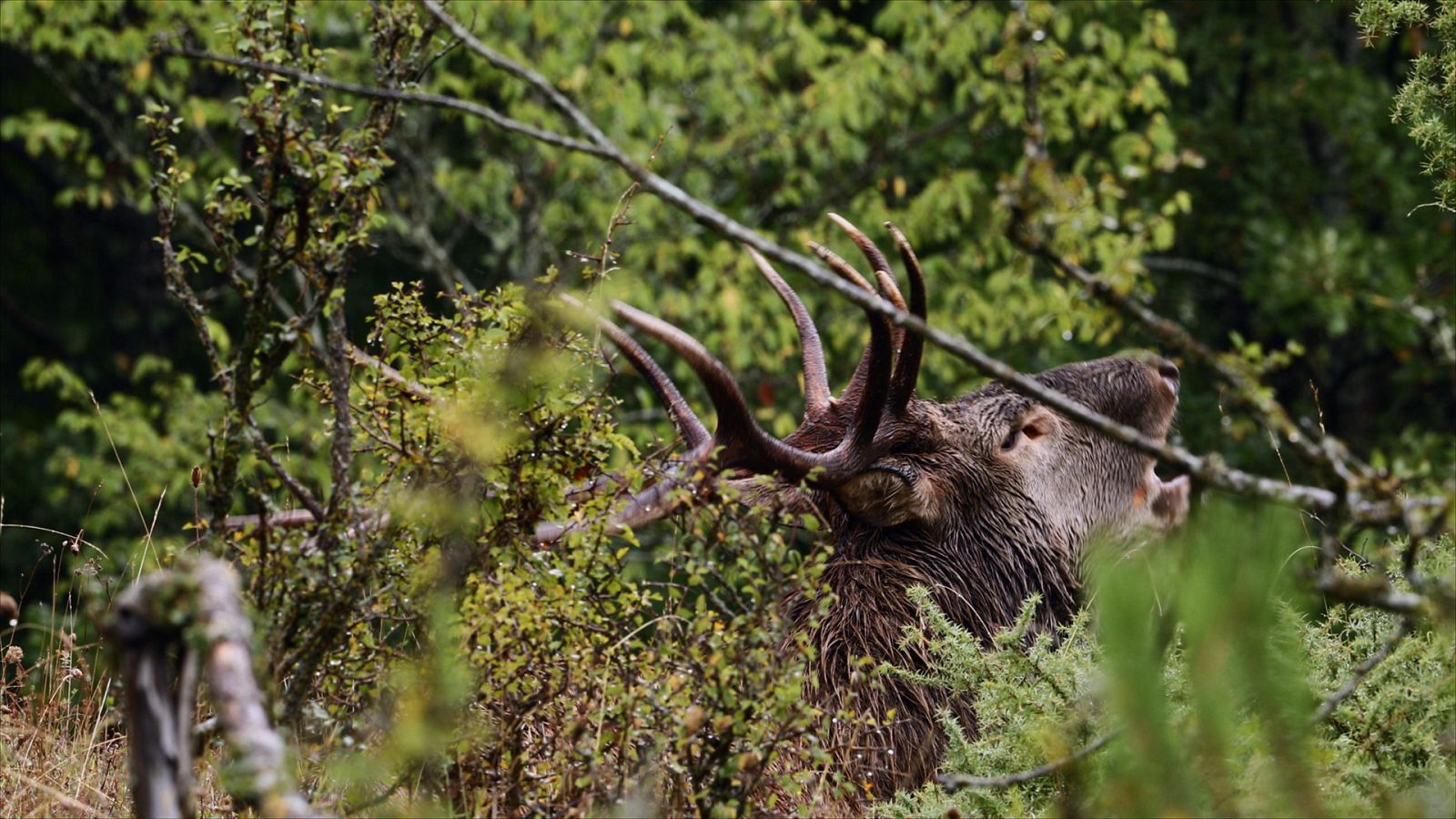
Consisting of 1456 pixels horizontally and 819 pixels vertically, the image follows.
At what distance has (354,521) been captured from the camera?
9.36 feet

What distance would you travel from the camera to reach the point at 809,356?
4.96m

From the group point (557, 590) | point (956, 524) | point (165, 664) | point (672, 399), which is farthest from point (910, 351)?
point (165, 664)

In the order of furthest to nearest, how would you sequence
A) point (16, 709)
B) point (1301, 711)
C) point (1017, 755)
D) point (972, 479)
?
point (972, 479) → point (16, 709) → point (1017, 755) → point (1301, 711)

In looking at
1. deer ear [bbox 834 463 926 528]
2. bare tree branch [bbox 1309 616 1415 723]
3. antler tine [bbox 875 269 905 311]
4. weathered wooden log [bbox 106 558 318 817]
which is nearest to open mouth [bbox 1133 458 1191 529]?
deer ear [bbox 834 463 926 528]

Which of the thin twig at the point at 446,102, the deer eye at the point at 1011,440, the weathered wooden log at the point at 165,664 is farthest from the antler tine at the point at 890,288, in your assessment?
the weathered wooden log at the point at 165,664

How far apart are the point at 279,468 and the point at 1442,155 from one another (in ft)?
9.16

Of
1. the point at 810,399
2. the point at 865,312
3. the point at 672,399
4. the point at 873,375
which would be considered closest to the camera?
the point at 865,312

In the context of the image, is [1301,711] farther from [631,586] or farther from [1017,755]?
[631,586]

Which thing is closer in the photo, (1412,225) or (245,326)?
(245,326)

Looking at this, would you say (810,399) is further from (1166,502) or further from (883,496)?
(1166,502)

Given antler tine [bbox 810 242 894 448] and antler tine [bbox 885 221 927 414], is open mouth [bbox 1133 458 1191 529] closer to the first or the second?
antler tine [bbox 885 221 927 414]

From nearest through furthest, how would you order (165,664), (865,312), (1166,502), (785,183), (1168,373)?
(165,664)
(865,312)
(1166,502)
(1168,373)
(785,183)

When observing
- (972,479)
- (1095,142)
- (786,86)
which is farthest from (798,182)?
(972,479)

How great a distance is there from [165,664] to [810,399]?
2940 millimetres
